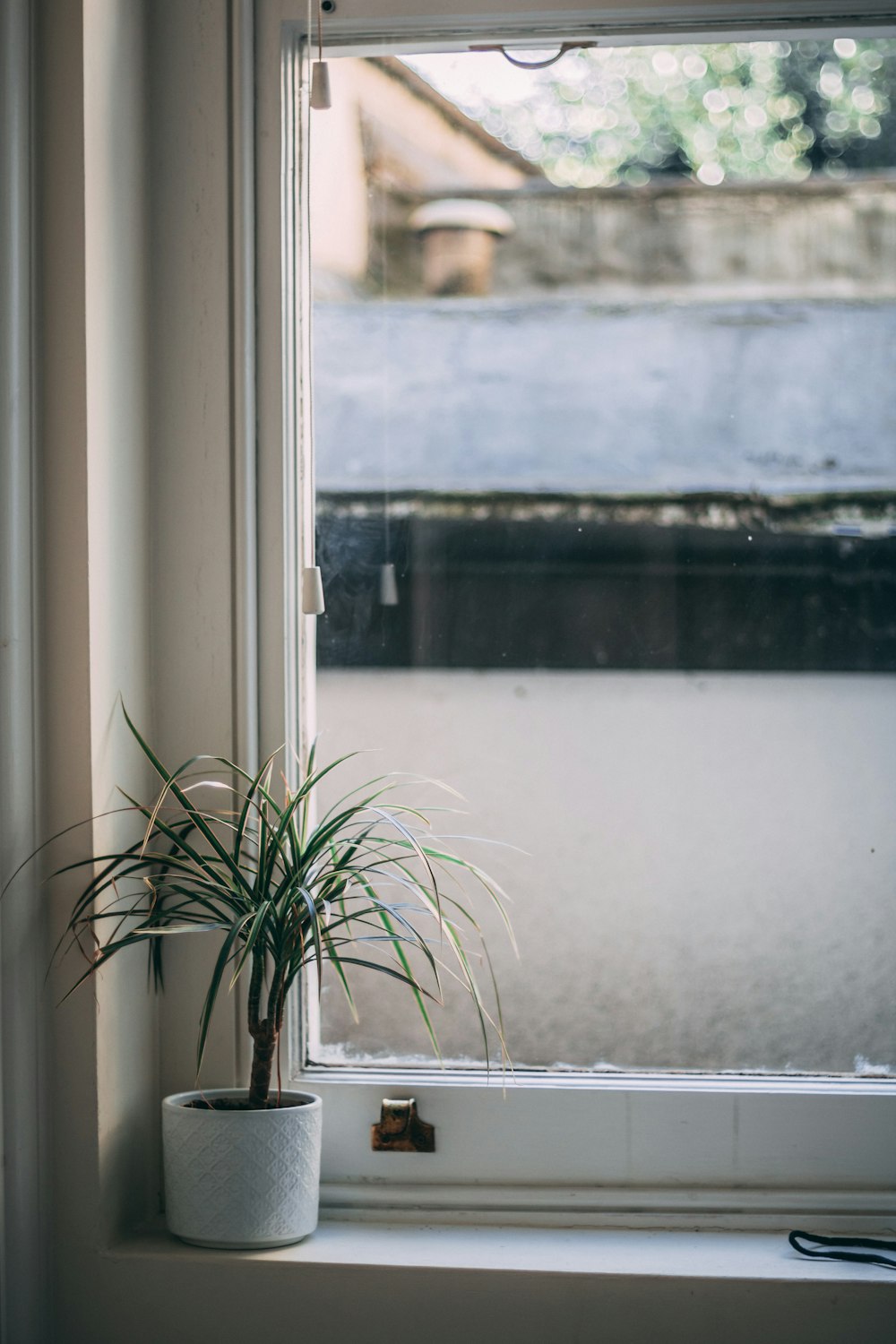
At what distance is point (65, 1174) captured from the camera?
143 cm

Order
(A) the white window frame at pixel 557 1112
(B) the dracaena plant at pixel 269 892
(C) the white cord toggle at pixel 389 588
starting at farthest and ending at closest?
(C) the white cord toggle at pixel 389 588 < (A) the white window frame at pixel 557 1112 < (B) the dracaena plant at pixel 269 892

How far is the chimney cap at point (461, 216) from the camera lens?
1646 mm

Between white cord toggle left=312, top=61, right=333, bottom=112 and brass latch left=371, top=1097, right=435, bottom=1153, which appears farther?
brass latch left=371, top=1097, right=435, bottom=1153

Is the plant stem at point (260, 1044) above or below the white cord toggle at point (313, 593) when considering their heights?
below

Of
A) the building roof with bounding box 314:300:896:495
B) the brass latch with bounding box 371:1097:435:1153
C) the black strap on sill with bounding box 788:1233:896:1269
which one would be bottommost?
the black strap on sill with bounding box 788:1233:896:1269

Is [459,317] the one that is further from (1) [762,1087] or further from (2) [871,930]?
(1) [762,1087]

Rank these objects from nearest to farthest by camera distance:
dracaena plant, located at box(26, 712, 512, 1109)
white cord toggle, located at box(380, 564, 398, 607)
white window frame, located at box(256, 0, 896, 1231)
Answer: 1. dracaena plant, located at box(26, 712, 512, 1109)
2. white window frame, located at box(256, 0, 896, 1231)
3. white cord toggle, located at box(380, 564, 398, 607)

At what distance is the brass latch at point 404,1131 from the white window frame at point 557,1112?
0.02m

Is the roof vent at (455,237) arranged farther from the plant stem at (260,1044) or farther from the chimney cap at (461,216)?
the plant stem at (260,1044)

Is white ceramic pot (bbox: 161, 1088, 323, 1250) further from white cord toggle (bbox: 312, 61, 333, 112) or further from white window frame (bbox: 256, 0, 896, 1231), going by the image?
white cord toggle (bbox: 312, 61, 333, 112)

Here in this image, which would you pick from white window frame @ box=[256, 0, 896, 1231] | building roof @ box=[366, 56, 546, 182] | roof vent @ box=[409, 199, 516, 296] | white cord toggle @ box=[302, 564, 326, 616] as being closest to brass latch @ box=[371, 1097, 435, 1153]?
white window frame @ box=[256, 0, 896, 1231]

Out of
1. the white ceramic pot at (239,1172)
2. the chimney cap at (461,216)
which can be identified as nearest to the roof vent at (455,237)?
the chimney cap at (461,216)

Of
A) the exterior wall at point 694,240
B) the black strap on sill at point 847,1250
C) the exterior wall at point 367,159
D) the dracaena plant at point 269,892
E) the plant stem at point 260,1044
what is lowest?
the black strap on sill at point 847,1250

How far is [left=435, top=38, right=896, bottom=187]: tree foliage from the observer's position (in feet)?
5.29
